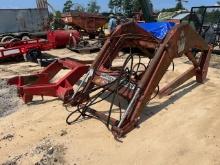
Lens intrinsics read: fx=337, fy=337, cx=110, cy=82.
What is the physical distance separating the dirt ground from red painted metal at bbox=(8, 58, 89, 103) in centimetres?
25

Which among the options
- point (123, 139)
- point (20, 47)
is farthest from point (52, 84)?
point (20, 47)

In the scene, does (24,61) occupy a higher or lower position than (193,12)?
lower

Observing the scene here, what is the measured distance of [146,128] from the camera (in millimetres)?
5059

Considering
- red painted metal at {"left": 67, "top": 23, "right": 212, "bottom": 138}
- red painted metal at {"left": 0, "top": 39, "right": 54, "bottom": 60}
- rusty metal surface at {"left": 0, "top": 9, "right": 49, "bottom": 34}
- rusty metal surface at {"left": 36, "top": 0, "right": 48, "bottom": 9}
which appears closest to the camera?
red painted metal at {"left": 67, "top": 23, "right": 212, "bottom": 138}

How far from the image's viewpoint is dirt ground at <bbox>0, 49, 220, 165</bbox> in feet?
14.0

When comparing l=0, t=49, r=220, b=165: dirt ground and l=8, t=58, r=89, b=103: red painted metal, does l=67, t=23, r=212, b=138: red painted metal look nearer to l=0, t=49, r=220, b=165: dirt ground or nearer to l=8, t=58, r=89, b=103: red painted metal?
l=0, t=49, r=220, b=165: dirt ground

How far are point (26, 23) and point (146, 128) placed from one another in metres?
14.0

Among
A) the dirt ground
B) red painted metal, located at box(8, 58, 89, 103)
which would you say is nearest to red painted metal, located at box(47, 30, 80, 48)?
red painted metal, located at box(8, 58, 89, 103)

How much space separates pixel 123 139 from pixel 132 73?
4.58 ft

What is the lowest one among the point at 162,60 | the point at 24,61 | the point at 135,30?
the point at 24,61

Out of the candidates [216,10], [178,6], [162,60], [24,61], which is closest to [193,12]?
[216,10]

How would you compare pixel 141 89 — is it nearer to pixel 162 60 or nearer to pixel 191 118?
pixel 162 60

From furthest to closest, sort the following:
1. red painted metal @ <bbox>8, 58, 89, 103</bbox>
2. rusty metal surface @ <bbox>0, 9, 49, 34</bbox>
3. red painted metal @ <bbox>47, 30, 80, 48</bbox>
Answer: rusty metal surface @ <bbox>0, 9, 49, 34</bbox>
red painted metal @ <bbox>47, 30, 80, 48</bbox>
red painted metal @ <bbox>8, 58, 89, 103</bbox>

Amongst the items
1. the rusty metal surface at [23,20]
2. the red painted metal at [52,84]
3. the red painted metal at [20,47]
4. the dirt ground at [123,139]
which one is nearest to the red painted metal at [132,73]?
the dirt ground at [123,139]
